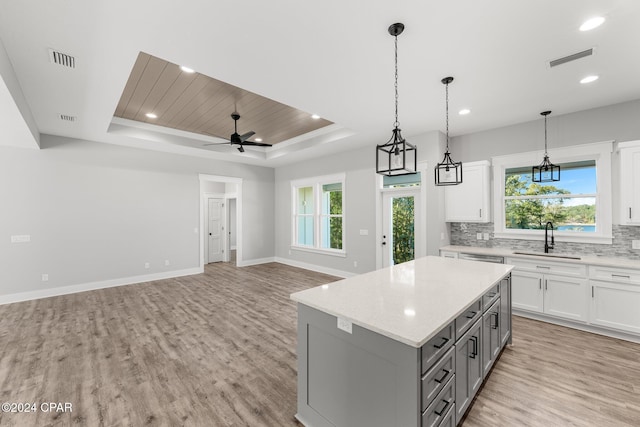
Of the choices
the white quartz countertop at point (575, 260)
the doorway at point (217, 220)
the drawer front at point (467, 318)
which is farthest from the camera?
the doorway at point (217, 220)

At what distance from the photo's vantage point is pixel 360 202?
595 cm

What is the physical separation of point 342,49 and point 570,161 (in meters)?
3.89

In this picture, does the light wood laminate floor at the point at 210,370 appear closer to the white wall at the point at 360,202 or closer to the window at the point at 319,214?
the white wall at the point at 360,202

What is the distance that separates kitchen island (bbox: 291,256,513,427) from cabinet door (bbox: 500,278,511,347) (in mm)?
464

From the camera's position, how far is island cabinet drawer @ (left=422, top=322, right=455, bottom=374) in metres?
1.38

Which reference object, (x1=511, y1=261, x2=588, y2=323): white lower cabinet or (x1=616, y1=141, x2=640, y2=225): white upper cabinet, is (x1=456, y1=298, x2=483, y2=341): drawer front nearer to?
(x1=511, y1=261, x2=588, y2=323): white lower cabinet

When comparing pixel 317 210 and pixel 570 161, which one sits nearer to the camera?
pixel 570 161

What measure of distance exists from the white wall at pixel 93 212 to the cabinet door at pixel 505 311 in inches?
245

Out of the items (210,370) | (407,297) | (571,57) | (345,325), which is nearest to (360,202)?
(571,57)

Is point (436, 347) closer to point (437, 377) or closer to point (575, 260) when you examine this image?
point (437, 377)

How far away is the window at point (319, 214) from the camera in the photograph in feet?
21.8

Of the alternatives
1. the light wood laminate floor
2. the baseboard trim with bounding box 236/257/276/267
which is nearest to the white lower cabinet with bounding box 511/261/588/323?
the light wood laminate floor

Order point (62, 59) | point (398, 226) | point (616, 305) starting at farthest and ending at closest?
1. point (398, 226)
2. point (616, 305)
3. point (62, 59)

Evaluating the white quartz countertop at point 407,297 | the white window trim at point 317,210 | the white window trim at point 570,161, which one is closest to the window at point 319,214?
the white window trim at point 317,210
